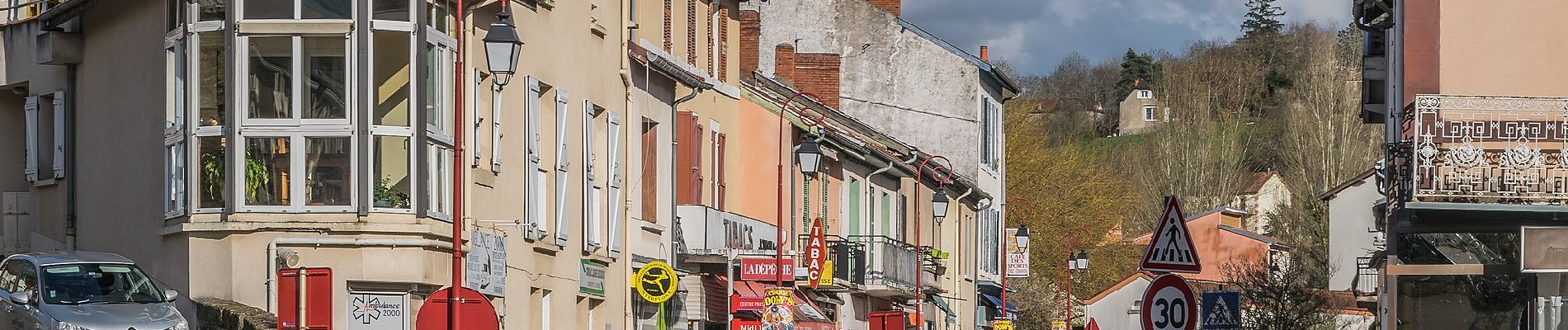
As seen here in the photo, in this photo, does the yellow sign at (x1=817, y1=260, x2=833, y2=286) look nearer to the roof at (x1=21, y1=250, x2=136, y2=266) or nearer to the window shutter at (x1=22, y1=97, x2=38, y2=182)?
the window shutter at (x1=22, y1=97, x2=38, y2=182)

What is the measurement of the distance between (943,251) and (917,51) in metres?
5.44

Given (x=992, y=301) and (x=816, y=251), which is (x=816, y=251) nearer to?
(x=816, y=251)

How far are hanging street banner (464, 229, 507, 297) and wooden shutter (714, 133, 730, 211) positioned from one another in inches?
386

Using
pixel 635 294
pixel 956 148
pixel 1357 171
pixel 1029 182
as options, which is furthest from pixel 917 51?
pixel 1357 171

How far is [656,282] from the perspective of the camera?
2402cm

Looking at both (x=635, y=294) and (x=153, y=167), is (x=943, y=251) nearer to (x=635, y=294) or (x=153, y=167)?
(x=635, y=294)

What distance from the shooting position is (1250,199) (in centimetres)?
8781

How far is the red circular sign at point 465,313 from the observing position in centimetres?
1634

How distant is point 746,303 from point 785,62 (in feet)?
50.4

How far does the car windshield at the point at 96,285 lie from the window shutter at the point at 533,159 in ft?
18.6

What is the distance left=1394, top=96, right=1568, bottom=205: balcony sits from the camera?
20.9 m

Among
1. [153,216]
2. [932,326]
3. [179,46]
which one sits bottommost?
[932,326]

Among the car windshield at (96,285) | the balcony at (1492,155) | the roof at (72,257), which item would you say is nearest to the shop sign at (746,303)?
the balcony at (1492,155)

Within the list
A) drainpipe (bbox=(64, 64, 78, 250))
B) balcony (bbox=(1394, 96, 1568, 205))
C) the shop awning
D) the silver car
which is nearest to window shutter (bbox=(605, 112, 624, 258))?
drainpipe (bbox=(64, 64, 78, 250))
